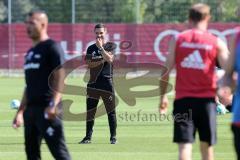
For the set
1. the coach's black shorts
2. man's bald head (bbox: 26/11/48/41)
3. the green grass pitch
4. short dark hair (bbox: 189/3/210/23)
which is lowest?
the green grass pitch

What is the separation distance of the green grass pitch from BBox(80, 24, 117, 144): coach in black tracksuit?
396 millimetres

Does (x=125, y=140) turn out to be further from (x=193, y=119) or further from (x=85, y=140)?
(x=193, y=119)

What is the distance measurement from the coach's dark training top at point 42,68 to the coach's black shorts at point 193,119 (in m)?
1.61

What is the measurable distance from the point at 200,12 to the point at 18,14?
124 ft

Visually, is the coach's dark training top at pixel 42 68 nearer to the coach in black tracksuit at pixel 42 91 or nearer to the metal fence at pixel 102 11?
the coach in black tracksuit at pixel 42 91

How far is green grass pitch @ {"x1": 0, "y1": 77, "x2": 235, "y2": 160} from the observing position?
555 inches

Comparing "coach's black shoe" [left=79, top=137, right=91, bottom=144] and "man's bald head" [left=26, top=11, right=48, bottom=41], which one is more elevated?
"man's bald head" [left=26, top=11, right=48, bottom=41]

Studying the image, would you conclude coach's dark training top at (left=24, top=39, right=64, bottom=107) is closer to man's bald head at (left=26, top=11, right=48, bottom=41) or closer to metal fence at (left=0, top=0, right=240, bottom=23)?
man's bald head at (left=26, top=11, right=48, bottom=41)

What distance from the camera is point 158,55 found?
146 ft

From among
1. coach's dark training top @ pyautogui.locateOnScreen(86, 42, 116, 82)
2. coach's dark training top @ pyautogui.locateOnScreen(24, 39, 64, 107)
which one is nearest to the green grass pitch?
coach's dark training top @ pyautogui.locateOnScreen(86, 42, 116, 82)

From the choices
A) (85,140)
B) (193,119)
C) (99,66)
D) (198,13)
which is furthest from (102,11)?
(198,13)

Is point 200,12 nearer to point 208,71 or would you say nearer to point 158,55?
point 208,71

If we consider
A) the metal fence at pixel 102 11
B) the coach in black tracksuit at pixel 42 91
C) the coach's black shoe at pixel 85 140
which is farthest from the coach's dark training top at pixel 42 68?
the metal fence at pixel 102 11

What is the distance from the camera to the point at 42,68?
10016 millimetres
